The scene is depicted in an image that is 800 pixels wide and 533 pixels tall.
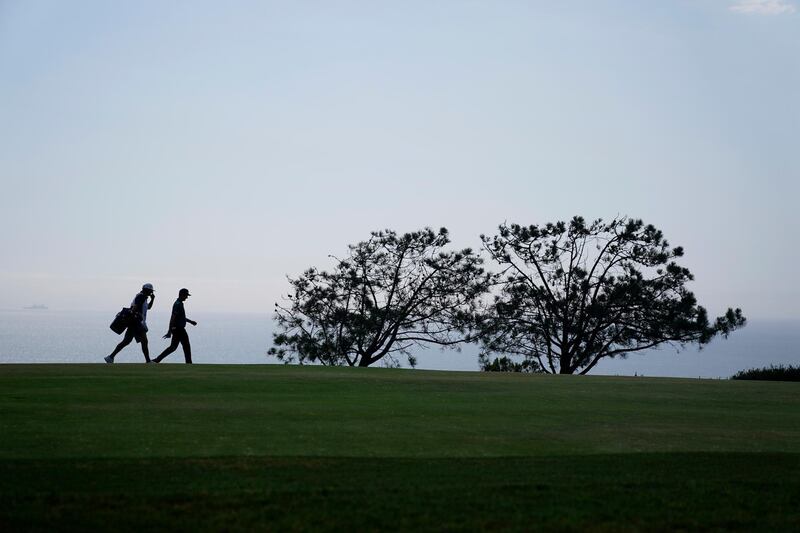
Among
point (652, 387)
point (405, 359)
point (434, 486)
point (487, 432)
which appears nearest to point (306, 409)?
point (487, 432)

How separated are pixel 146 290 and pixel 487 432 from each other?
49.5 feet

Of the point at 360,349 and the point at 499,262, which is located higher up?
the point at 499,262

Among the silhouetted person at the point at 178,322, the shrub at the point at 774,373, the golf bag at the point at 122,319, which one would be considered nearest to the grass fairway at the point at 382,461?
the golf bag at the point at 122,319

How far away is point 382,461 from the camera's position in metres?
10.3

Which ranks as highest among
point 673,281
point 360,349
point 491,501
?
point 673,281

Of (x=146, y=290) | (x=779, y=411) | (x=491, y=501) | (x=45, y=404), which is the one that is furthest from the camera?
(x=146, y=290)

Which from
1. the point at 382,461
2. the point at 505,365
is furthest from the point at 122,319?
the point at 505,365

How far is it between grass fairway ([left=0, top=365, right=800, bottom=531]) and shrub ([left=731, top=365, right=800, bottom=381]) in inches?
596

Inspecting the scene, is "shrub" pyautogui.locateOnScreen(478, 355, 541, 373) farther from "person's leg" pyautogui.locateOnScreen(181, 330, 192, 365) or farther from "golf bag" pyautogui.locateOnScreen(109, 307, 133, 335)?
"golf bag" pyautogui.locateOnScreen(109, 307, 133, 335)

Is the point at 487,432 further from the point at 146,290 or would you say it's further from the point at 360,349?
the point at 360,349

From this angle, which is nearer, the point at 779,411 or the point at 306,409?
the point at 306,409

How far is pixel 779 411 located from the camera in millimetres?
17234

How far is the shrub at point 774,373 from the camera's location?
106ft

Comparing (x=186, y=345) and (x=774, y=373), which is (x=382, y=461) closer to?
(x=186, y=345)
